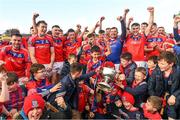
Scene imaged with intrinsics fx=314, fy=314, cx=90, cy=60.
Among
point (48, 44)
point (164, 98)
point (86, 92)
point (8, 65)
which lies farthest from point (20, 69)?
point (164, 98)

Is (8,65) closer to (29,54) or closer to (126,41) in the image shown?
(29,54)

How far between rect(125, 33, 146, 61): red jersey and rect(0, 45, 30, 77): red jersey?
310 centimetres

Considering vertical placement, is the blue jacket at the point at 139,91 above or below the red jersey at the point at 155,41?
below

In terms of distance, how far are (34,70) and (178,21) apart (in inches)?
147

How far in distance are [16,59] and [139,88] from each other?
3.44 m

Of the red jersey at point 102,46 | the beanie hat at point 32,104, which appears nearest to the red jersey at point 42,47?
the red jersey at point 102,46

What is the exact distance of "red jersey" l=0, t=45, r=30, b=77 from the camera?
8133mm

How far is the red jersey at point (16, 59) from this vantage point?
26.7 ft

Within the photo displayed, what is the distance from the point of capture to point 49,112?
19.4 feet

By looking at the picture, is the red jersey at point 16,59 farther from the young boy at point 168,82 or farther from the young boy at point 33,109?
the young boy at point 33,109

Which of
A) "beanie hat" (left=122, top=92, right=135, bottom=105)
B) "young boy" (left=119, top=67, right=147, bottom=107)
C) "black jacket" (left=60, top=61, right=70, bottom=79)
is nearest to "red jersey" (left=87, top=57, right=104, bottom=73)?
"young boy" (left=119, top=67, right=147, bottom=107)

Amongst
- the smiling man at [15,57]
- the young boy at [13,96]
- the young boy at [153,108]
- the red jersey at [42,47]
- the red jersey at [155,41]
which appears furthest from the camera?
the red jersey at [155,41]

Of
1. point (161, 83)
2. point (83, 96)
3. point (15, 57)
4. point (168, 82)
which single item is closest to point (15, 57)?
point (15, 57)

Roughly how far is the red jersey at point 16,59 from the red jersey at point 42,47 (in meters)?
0.60
